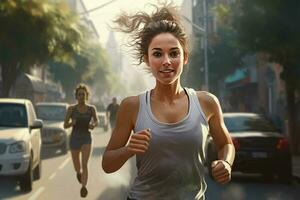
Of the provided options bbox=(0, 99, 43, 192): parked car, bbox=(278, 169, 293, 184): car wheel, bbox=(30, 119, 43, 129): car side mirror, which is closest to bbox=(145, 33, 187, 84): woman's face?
bbox=(0, 99, 43, 192): parked car

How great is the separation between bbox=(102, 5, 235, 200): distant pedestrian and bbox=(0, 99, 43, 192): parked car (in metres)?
8.04

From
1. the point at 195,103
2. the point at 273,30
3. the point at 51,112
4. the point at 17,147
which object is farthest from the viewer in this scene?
the point at 51,112

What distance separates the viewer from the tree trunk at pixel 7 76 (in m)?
27.4

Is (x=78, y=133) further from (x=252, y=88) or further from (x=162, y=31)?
(x=252, y=88)

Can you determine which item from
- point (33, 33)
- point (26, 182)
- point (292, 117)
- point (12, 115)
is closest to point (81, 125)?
point (26, 182)

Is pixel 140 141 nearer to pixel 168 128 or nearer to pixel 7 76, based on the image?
pixel 168 128

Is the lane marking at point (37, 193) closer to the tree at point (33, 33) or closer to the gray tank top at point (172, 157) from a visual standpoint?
the gray tank top at point (172, 157)

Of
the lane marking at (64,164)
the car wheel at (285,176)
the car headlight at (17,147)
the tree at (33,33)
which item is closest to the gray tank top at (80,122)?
the car headlight at (17,147)

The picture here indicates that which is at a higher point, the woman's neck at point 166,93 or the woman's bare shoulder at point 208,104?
the woman's neck at point 166,93

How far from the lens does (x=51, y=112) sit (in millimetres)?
21875

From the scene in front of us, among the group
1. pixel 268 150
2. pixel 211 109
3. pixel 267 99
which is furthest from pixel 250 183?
pixel 267 99

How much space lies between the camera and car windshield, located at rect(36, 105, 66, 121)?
853 inches

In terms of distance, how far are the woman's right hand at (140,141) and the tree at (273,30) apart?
497 inches

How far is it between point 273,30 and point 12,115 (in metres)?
7.16
